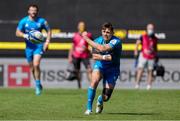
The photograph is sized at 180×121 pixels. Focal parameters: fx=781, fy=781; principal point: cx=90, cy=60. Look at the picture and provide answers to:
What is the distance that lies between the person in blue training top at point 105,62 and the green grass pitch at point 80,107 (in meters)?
0.34

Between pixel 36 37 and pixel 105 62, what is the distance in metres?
4.61

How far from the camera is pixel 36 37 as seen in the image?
17922mm

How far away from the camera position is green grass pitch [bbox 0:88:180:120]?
1293cm

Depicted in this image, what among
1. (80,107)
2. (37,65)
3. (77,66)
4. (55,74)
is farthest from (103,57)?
(55,74)

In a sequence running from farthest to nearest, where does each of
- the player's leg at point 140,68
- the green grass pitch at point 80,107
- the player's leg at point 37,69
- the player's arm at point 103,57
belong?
1. the player's leg at point 140,68
2. the player's leg at point 37,69
3. the player's arm at point 103,57
4. the green grass pitch at point 80,107

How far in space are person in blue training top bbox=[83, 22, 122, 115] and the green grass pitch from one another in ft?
1.13

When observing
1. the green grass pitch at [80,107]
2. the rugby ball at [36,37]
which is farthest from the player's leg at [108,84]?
the rugby ball at [36,37]

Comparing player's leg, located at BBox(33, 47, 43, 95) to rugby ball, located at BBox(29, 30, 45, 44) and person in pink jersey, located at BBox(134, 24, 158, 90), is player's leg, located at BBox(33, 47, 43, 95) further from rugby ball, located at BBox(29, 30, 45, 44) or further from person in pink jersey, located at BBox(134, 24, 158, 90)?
person in pink jersey, located at BBox(134, 24, 158, 90)

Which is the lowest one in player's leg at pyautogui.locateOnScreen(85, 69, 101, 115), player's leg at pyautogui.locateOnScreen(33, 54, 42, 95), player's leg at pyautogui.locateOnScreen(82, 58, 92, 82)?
player's leg at pyautogui.locateOnScreen(82, 58, 92, 82)

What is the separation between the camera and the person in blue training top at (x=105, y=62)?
44.0ft

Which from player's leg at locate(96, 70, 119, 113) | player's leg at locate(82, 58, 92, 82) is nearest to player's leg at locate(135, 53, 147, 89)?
player's leg at locate(82, 58, 92, 82)

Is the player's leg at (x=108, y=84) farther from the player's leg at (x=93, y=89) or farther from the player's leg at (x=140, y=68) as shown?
the player's leg at (x=140, y=68)

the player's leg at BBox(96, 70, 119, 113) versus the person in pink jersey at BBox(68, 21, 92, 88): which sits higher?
the player's leg at BBox(96, 70, 119, 113)

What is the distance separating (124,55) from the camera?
2491 centimetres
